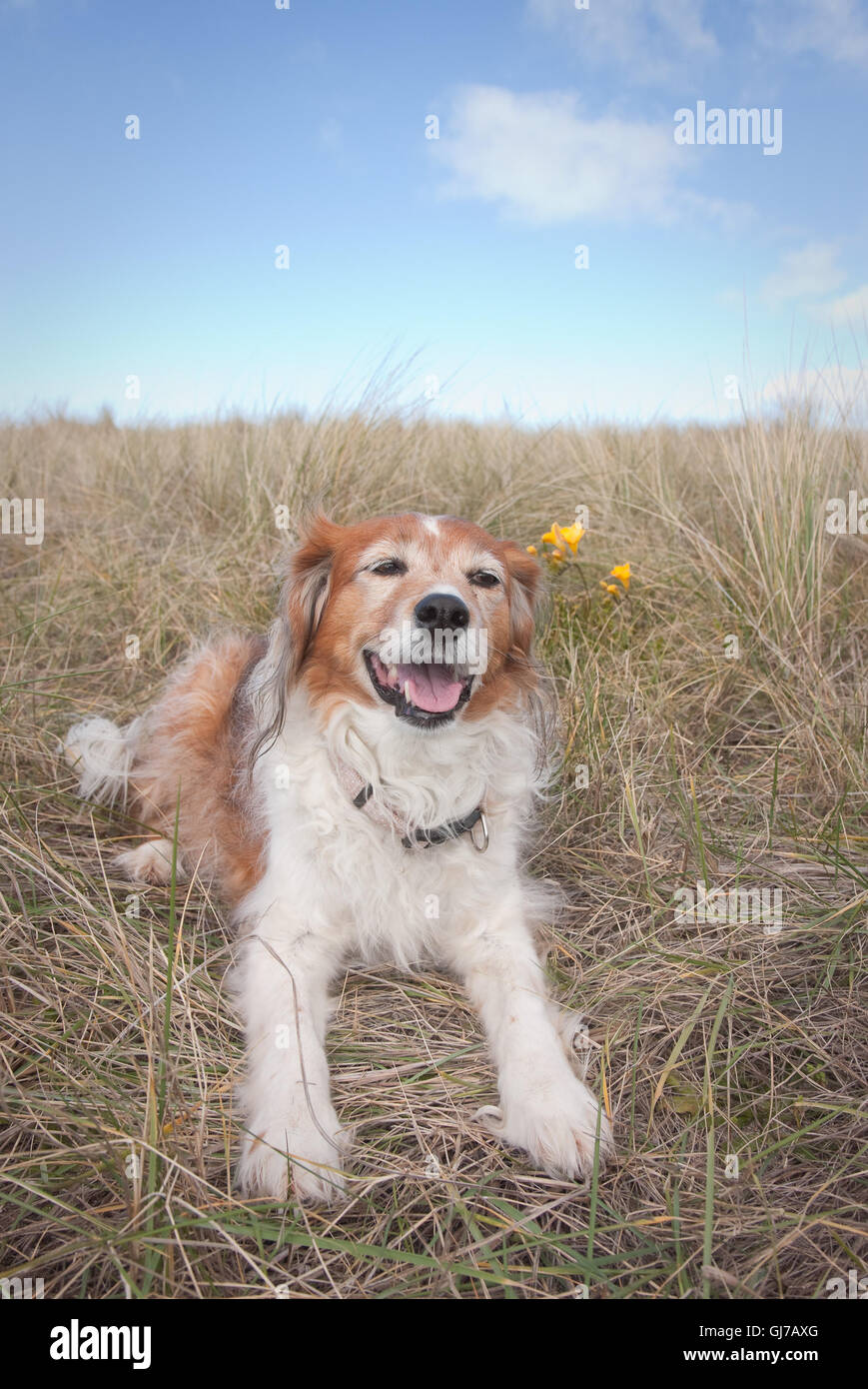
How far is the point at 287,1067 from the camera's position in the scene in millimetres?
2111

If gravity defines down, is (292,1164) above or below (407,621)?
below

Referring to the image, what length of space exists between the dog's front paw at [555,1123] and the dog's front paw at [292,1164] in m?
0.41

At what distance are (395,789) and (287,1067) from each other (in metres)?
0.86

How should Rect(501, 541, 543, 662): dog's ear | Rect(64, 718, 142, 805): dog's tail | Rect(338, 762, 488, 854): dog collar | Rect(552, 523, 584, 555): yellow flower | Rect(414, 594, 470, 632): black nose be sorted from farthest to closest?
Rect(552, 523, 584, 555): yellow flower < Rect(64, 718, 142, 805): dog's tail < Rect(501, 541, 543, 662): dog's ear < Rect(338, 762, 488, 854): dog collar < Rect(414, 594, 470, 632): black nose

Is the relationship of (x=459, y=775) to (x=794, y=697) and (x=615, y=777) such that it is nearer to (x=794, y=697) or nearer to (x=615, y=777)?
(x=615, y=777)

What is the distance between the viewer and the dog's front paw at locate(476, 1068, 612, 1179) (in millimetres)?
1965

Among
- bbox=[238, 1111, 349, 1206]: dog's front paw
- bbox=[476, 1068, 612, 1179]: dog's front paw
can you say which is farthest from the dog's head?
bbox=[238, 1111, 349, 1206]: dog's front paw

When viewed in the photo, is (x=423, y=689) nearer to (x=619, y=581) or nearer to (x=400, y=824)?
(x=400, y=824)

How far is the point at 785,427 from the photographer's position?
4859 mm

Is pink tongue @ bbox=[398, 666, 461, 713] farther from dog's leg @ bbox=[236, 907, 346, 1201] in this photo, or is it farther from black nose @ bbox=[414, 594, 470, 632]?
dog's leg @ bbox=[236, 907, 346, 1201]

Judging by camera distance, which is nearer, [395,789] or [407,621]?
[407,621]

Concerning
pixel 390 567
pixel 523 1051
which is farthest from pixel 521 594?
pixel 523 1051

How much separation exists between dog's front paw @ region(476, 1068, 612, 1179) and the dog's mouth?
40.0 inches

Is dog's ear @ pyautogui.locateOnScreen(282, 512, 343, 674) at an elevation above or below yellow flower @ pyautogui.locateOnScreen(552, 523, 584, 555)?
below
